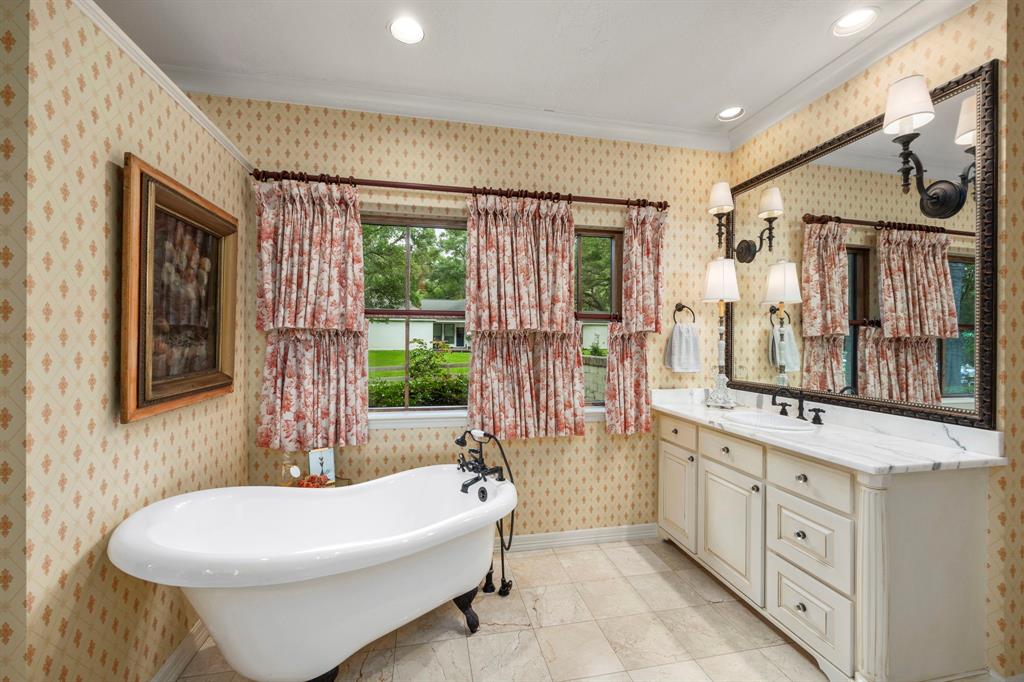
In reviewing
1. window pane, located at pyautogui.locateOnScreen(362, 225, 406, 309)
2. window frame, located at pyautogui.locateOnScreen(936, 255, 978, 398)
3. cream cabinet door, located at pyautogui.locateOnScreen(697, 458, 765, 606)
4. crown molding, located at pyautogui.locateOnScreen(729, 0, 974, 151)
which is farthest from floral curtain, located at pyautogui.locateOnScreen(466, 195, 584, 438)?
window frame, located at pyautogui.locateOnScreen(936, 255, 978, 398)

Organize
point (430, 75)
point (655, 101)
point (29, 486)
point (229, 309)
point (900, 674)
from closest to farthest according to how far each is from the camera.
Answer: point (29, 486) → point (900, 674) → point (229, 309) → point (430, 75) → point (655, 101)

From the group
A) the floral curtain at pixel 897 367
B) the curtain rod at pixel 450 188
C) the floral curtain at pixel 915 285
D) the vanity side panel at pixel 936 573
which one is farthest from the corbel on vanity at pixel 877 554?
the curtain rod at pixel 450 188

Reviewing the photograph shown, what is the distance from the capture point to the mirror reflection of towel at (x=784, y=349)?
2563 mm

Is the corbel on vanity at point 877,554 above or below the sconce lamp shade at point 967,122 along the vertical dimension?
below

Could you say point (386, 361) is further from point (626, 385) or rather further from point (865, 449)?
point (865, 449)

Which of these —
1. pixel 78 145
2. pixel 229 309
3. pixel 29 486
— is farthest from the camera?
pixel 229 309

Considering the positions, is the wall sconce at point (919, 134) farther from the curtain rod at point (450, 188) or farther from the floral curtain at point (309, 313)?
the floral curtain at point (309, 313)

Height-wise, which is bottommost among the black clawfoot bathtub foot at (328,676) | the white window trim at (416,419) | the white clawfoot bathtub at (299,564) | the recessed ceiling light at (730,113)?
the black clawfoot bathtub foot at (328,676)

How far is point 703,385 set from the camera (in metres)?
3.14

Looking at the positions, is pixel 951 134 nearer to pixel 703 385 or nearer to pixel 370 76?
pixel 703 385

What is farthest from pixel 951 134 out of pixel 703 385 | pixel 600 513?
pixel 600 513

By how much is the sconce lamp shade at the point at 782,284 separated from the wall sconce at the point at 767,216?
163mm

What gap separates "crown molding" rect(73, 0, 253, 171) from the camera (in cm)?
132

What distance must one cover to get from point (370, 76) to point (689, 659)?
131 inches
